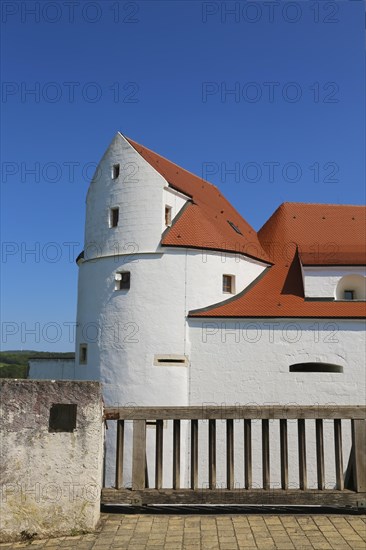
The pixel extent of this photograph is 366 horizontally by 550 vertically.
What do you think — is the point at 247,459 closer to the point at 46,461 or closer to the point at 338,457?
the point at 338,457

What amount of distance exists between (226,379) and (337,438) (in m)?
13.2

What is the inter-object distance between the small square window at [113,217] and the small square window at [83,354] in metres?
5.17

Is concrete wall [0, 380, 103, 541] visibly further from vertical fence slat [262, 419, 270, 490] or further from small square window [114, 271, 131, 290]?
small square window [114, 271, 131, 290]

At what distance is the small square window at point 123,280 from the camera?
782 inches

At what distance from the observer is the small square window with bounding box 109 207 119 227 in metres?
20.7

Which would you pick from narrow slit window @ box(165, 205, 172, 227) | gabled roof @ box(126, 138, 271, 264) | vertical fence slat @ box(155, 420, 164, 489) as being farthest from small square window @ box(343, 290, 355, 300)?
vertical fence slat @ box(155, 420, 164, 489)

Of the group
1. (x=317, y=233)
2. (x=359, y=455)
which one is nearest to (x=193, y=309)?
(x=317, y=233)

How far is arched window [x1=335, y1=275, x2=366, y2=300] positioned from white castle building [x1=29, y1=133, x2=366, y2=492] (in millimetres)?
52

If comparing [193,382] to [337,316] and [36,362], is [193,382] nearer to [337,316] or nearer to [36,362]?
[337,316]

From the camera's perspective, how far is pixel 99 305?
20203mm

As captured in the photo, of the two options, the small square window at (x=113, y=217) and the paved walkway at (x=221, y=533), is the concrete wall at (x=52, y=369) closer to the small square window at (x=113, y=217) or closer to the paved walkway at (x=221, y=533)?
the small square window at (x=113, y=217)

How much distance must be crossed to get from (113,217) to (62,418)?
15833 millimetres

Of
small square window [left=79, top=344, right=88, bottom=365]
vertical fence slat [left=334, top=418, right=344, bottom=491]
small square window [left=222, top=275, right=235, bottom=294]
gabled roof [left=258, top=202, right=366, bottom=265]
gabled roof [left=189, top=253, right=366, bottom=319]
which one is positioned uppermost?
gabled roof [left=258, top=202, right=366, bottom=265]

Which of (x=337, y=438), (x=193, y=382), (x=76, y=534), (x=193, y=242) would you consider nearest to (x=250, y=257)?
(x=193, y=242)
